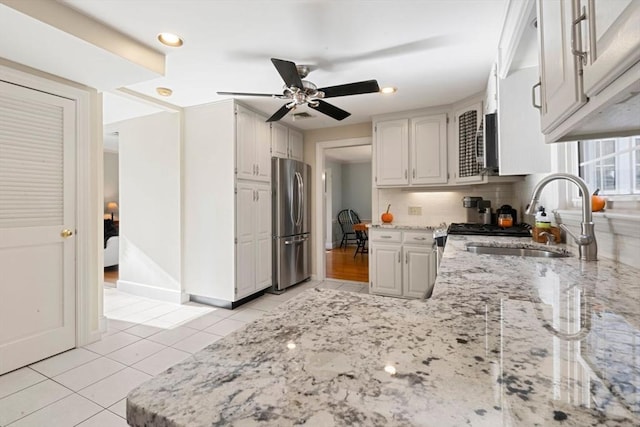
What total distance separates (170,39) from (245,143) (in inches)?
57.0

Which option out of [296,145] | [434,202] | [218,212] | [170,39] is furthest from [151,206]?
[434,202]

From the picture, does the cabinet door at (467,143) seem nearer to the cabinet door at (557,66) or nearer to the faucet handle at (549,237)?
the faucet handle at (549,237)

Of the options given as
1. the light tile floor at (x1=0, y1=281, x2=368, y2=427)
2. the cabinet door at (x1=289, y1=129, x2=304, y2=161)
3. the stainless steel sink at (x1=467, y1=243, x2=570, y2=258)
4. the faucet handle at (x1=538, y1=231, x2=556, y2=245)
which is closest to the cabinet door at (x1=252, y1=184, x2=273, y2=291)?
the light tile floor at (x1=0, y1=281, x2=368, y2=427)

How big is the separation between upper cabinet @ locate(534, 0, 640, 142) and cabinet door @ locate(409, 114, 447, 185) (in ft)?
8.23

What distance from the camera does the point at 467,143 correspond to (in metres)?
3.40

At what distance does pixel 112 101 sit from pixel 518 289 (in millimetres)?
4052

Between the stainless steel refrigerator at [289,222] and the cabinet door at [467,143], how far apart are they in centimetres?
209

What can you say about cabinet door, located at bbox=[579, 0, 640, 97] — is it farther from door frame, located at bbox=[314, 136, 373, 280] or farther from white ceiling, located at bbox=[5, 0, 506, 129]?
door frame, located at bbox=[314, 136, 373, 280]

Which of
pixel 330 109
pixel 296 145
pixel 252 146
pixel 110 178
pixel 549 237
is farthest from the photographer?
pixel 110 178

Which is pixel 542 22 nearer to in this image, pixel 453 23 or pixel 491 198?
pixel 453 23

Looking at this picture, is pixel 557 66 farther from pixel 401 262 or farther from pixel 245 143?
pixel 245 143

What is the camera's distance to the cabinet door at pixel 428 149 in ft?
11.9

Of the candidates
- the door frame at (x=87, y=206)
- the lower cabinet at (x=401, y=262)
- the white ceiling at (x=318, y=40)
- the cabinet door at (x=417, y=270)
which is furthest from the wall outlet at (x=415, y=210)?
the door frame at (x=87, y=206)

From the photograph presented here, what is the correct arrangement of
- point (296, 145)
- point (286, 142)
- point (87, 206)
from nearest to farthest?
1. point (87, 206)
2. point (286, 142)
3. point (296, 145)
